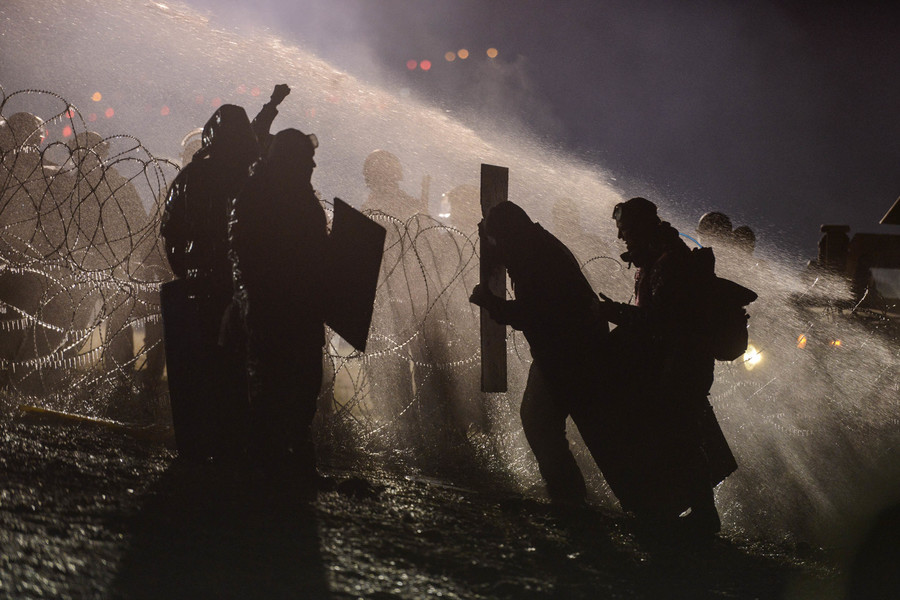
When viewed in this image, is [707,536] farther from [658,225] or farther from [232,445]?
[232,445]

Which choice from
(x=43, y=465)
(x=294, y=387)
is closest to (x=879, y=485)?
(x=294, y=387)

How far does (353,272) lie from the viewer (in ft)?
10.5

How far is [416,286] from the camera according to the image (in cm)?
661

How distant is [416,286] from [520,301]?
319 cm

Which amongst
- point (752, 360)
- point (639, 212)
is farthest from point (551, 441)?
point (752, 360)

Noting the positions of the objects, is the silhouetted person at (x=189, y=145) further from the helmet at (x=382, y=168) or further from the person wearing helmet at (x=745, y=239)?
the person wearing helmet at (x=745, y=239)

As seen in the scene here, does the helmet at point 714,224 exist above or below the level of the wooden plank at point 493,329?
above

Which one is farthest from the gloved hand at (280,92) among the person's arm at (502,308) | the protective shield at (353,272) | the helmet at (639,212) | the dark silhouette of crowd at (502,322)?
the helmet at (639,212)

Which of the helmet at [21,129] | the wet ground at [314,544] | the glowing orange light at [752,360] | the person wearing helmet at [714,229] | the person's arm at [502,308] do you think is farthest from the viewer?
the person wearing helmet at [714,229]

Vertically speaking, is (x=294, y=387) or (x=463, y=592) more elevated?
(x=294, y=387)

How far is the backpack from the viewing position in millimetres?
3199

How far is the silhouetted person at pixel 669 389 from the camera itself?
321 centimetres

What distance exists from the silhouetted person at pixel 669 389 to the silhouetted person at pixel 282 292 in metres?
1.55

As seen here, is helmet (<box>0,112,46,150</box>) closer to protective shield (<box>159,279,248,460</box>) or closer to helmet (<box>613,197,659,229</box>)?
protective shield (<box>159,279,248,460</box>)
